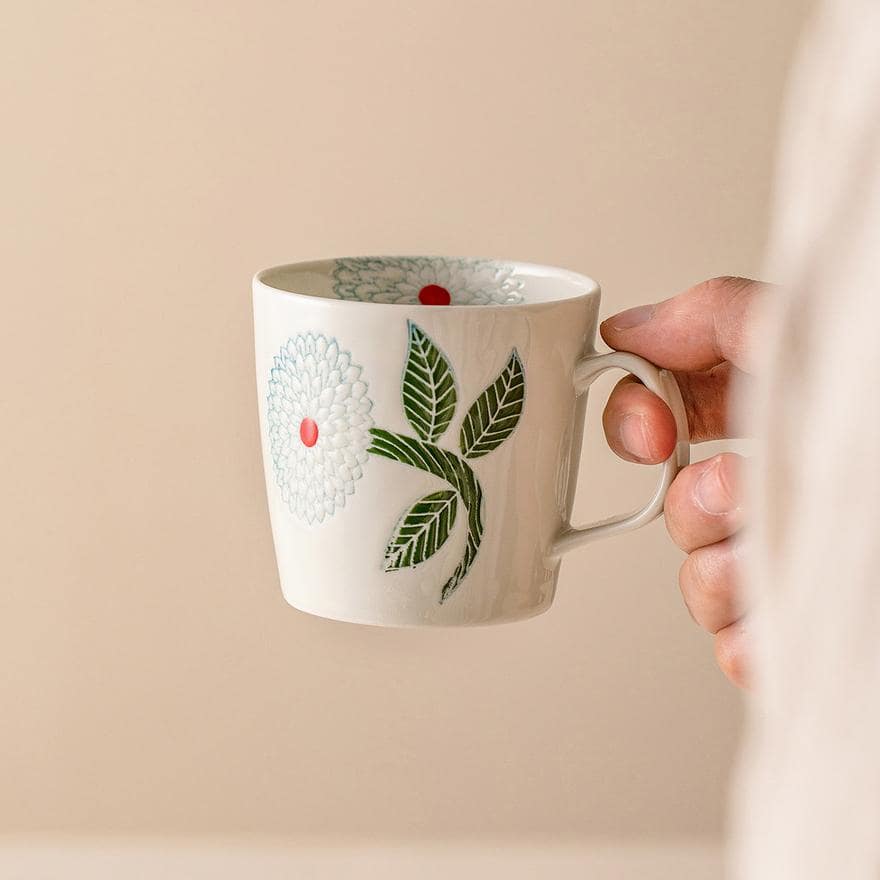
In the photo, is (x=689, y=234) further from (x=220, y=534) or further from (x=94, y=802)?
(x=94, y=802)

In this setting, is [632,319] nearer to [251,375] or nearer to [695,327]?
[695,327]

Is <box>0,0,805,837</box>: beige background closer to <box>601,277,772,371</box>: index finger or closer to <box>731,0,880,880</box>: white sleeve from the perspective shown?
<box>601,277,772,371</box>: index finger

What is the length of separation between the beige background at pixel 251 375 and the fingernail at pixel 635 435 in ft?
1.49

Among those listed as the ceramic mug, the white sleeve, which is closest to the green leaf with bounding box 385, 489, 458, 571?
the ceramic mug

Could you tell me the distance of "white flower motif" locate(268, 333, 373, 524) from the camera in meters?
0.48

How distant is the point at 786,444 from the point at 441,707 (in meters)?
1.04

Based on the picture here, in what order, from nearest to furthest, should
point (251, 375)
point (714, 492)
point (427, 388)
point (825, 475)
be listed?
point (825, 475)
point (427, 388)
point (714, 492)
point (251, 375)

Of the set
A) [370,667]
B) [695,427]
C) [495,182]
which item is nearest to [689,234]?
[495,182]

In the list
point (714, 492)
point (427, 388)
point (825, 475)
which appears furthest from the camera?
point (714, 492)

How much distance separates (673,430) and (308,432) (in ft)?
0.61

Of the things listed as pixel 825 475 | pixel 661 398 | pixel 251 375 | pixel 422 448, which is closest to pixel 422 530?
pixel 422 448

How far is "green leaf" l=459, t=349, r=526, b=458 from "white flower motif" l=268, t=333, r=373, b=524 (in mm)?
43

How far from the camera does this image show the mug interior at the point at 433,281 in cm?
60

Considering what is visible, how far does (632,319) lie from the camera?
621 millimetres
